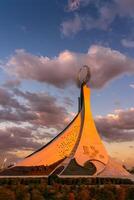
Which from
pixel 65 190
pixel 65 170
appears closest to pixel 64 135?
pixel 65 170

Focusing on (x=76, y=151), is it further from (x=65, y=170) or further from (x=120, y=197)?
(x=120, y=197)

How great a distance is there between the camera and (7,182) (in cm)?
5006

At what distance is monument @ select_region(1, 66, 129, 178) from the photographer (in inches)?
2088

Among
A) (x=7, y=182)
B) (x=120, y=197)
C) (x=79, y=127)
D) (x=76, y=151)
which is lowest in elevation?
(x=120, y=197)

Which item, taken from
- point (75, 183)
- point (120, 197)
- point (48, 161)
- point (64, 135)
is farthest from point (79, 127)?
point (120, 197)

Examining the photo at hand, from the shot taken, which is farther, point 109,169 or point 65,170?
point 109,169

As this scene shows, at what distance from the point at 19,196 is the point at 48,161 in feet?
69.1

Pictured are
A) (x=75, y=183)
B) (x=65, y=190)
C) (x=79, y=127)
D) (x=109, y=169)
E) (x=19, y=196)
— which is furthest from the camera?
(x=79, y=127)

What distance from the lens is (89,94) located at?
202ft

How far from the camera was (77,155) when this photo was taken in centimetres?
5516

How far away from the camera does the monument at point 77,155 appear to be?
53.0 metres

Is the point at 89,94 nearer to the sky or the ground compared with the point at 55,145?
nearer to the sky

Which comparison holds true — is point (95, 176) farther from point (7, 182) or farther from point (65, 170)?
point (7, 182)

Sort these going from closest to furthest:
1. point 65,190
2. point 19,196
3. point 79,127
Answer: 1. point 19,196
2. point 65,190
3. point 79,127
